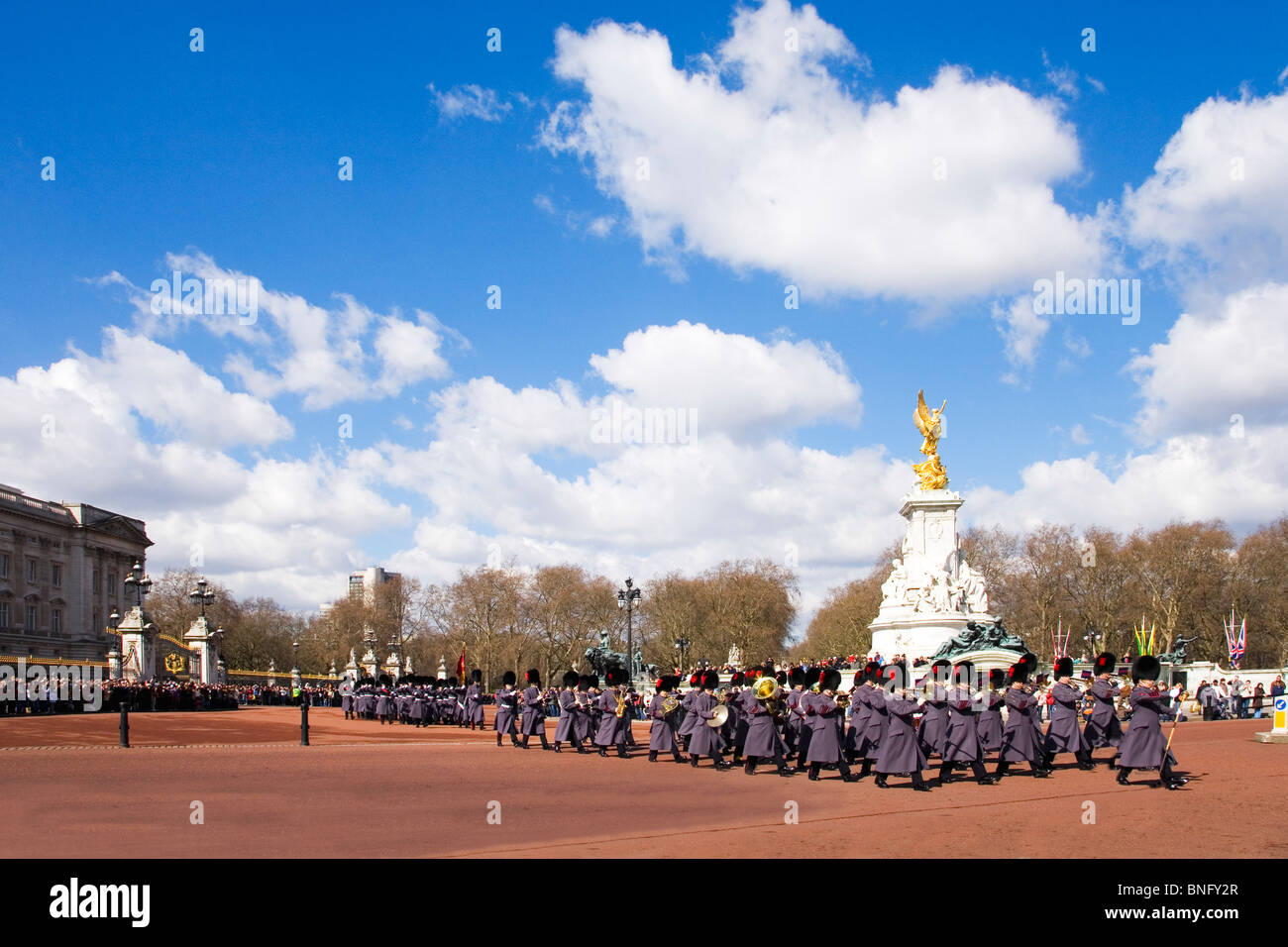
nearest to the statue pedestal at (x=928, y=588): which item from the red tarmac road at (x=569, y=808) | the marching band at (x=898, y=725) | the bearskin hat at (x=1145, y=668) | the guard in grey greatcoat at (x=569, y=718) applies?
the red tarmac road at (x=569, y=808)

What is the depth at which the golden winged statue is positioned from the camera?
1880 inches

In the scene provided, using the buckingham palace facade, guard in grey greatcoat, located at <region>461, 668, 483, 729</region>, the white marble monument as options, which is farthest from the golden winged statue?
the buckingham palace facade

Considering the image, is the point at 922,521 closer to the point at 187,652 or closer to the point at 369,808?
the point at 187,652

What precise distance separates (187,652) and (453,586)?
4102 centimetres

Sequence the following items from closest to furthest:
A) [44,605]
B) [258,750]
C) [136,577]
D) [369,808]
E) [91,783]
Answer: [369,808] → [91,783] → [258,750] → [136,577] → [44,605]

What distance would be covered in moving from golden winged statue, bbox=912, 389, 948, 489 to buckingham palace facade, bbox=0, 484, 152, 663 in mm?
51026

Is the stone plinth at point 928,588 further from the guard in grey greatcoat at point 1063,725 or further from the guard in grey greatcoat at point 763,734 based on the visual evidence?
the guard in grey greatcoat at point 763,734

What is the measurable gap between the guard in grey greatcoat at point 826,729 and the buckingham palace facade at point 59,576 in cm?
6181

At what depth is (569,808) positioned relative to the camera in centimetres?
1298

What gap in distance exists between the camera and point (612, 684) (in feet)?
75.8

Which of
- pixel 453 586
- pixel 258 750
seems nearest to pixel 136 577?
pixel 258 750

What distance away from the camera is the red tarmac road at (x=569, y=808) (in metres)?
10.0

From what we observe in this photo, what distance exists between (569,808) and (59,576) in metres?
73.1
